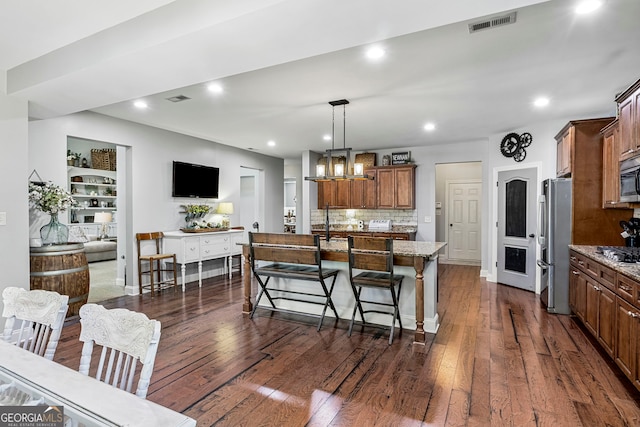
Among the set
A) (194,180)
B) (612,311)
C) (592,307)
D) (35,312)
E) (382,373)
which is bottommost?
(382,373)

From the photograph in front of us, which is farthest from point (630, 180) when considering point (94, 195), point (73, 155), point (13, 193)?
point (94, 195)

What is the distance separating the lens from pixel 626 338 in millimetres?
2479

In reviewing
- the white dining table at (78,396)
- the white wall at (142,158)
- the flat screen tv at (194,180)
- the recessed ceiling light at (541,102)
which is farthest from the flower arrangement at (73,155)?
the recessed ceiling light at (541,102)

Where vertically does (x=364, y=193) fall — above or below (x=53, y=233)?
above

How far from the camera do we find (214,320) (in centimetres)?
402

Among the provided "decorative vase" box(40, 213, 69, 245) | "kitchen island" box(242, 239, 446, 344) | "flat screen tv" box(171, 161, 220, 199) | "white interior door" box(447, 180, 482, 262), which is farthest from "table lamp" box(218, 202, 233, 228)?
"white interior door" box(447, 180, 482, 262)

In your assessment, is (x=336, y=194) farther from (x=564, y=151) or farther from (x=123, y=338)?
(x=123, y=338)

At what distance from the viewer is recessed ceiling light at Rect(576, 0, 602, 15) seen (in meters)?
2.19

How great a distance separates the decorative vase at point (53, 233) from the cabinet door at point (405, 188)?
544cm

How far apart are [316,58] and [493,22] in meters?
1.37

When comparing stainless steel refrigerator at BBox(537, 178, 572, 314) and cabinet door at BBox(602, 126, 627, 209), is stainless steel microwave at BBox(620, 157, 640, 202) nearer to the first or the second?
cabinet door at BBox(602, 126, 627, 209)

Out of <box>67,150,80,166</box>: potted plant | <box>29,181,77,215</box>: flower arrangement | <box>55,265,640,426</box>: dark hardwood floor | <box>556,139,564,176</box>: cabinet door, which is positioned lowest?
<box>55,265,640,426</box>: dark hardwood floor

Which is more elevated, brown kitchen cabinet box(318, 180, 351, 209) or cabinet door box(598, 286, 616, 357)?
brown kitchen cabinet box(318, 180, 351, 209)

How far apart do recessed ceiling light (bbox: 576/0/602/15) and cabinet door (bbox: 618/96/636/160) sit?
Result: 48.7 inches
